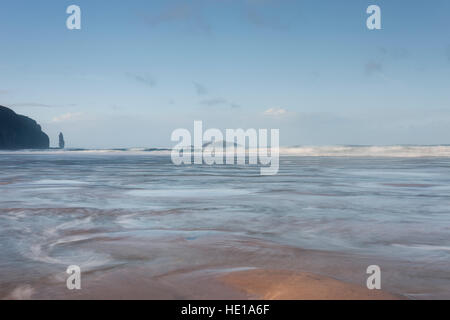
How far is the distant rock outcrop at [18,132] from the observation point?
116 m

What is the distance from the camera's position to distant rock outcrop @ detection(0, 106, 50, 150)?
11556cm

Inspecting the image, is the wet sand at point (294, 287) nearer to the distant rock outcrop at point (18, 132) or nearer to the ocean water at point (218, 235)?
the ocean water at point (218, 235)

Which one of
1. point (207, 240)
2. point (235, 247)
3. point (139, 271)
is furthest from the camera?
point (207, 240)

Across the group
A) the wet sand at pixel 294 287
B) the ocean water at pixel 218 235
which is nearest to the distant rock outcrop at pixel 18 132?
the ocean water at pixel 218 235

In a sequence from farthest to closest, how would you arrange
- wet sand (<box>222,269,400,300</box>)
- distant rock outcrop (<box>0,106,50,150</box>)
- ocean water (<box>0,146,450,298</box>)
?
distant rock outcrop (<box>0,106,50,150</box>) < ocean water (<box>0,146,450,298</box>) < wet sand (<box>222,269,400,300</box>)

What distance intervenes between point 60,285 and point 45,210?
3999 mm

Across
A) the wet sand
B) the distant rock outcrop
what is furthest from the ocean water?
the distant rock outcrop

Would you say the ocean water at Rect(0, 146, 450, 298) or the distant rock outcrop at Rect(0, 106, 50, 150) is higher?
the distant rock outcrop at Rect(0, 106, 50, 150)

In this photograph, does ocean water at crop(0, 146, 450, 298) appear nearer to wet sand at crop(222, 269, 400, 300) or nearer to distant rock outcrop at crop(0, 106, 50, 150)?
wet sand at crop(222, 269, 400, 300)

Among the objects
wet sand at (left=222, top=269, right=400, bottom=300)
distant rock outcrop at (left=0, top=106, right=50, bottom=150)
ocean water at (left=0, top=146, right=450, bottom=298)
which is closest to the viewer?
wet sand at (left=222, top=269, right=400, bottom=300)

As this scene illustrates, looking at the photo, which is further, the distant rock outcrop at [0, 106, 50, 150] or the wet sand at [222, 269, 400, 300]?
the distant rock outcrop at [0, 106, 50, 150]
